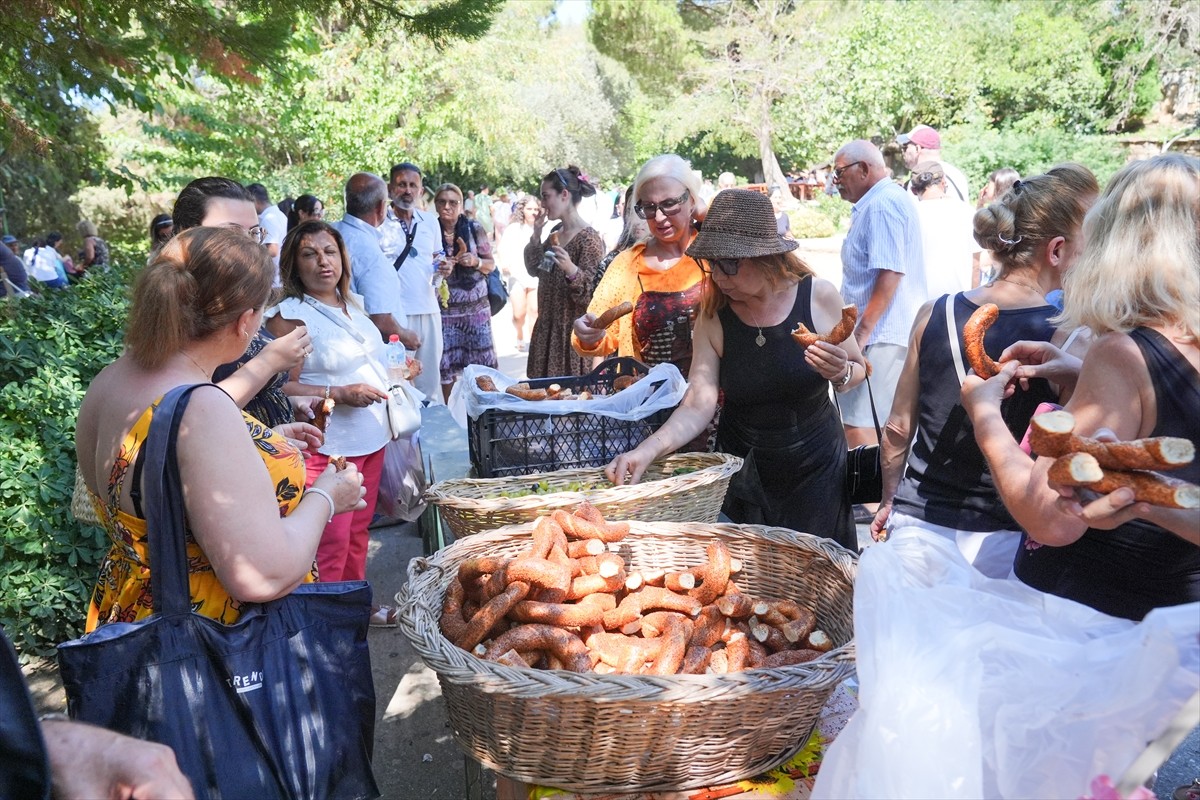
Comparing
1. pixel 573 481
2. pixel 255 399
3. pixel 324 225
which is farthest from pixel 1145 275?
pixel 324 225

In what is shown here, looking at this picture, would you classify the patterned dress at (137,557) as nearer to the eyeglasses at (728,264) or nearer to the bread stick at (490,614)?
the bread stick at (490,614)

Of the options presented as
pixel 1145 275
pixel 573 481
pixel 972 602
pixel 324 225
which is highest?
pixel 324 225

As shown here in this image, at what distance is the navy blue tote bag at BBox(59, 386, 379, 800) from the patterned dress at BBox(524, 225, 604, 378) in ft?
12.7

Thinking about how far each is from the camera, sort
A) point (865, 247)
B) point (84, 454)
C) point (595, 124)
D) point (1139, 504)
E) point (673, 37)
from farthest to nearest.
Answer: point (595, 124)
point (673, 37)
point (865, 247)
point (84, 454)
point (1139, 504)

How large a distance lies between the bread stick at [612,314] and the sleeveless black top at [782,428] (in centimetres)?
70

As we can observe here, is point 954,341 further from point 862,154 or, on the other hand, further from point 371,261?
point 371,261

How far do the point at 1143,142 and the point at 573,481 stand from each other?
2994 centimetres

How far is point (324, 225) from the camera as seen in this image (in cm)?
389

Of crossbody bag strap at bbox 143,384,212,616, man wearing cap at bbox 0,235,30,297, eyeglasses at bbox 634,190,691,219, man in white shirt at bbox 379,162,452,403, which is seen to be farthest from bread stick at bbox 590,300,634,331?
man wearing cap at bbox 0,235,30,297

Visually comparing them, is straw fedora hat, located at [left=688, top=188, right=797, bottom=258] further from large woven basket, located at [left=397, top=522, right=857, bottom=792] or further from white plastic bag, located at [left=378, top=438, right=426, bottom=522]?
white plastic bag, located at [left=378, top=438, right=426, bottom=522]

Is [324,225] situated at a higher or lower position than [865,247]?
higher

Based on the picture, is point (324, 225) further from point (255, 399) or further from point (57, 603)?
point (57, 603)

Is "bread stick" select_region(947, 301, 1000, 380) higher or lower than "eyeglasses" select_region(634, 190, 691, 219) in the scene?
lower

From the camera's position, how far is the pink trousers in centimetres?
348
